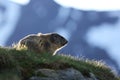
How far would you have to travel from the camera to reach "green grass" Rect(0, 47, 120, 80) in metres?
17.5

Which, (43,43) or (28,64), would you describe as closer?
(28,64)

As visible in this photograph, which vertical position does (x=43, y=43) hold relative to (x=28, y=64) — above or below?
above

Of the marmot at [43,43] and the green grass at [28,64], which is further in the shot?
the marmot at [43,43]

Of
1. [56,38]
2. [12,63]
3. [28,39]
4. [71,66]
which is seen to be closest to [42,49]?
[28,39]

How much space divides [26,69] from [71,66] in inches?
79.7

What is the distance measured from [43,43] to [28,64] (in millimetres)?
5781

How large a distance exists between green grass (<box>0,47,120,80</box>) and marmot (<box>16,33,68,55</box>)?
2.23m

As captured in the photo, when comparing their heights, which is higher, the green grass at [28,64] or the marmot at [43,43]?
the marmot at [43,43]

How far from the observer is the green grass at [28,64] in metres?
17.5

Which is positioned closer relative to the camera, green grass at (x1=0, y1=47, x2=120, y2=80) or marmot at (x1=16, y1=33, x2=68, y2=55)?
green grass at (x1=0, y1=47, x2=120, y2=80)

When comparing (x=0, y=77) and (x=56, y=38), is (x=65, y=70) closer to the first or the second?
(x=0, y=77)

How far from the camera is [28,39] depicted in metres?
23.6

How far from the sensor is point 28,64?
18484 millimetres

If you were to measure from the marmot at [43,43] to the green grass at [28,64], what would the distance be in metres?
2.23
